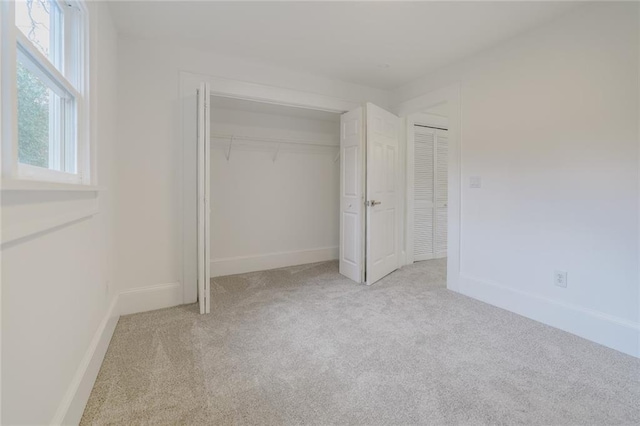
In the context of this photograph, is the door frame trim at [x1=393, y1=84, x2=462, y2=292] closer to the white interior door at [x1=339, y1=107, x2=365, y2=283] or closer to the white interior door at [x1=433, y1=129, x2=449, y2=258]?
the white interior door at [x1=339, y1=107, x2=365, y2=283]

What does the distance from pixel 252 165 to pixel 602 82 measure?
11.5 feet

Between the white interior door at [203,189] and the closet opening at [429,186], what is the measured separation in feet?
9.14

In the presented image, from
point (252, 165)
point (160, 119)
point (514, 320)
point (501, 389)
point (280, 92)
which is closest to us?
point (501, 389)

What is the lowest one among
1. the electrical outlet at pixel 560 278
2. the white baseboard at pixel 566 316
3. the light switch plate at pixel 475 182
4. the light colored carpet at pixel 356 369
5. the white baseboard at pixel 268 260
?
the light colored carpet at pixel 356 369

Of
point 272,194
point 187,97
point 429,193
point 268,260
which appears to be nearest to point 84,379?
point 187,97

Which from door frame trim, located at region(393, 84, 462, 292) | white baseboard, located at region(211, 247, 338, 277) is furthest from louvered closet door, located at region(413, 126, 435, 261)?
white baseboard, located at region(211, 247, 338, 277)

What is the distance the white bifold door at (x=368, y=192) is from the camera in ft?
11.2

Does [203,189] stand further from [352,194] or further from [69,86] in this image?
[352,194]

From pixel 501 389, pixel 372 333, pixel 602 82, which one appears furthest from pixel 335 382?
pixel 602 82

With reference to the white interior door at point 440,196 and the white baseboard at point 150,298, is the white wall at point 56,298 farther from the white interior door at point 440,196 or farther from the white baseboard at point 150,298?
the white interior door at point 440,196

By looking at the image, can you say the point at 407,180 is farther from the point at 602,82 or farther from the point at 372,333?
the point at 372,333

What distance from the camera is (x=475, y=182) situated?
2.97 metres

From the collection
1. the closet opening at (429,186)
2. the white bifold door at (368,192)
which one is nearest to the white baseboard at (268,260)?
the white bifold door at (368,192)

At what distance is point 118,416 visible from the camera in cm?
141
